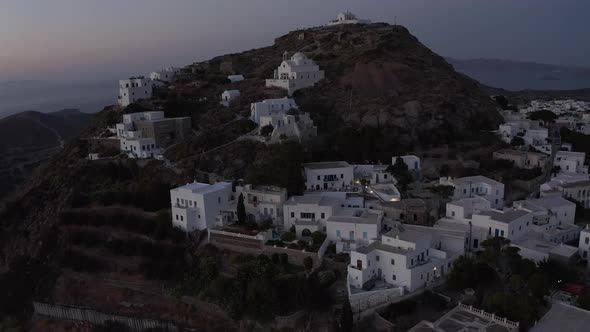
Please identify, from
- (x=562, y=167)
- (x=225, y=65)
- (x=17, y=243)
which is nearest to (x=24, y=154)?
(x=225, y=65)

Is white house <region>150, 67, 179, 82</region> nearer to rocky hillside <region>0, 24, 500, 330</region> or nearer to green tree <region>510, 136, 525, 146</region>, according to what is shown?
rocky hillside <region>0, 24, 500, 330</region>

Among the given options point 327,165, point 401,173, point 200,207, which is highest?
point 327,165

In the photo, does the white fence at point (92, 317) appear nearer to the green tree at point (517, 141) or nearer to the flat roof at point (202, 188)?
the flat roof at point (202, 188)

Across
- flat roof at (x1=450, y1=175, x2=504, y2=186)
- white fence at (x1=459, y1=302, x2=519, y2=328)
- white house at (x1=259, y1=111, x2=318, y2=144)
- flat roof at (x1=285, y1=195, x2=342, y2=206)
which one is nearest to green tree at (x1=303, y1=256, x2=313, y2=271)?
flat roof at (x1=285, y1=195, x2=342, y2=206)

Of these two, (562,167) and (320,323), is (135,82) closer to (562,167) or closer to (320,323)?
(320,323)

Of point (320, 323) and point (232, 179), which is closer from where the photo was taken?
point (320, 323)

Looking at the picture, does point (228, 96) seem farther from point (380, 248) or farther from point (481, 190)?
point (380, 248)

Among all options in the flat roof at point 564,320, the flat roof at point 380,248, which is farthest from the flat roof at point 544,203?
the flat roof at point 564,320

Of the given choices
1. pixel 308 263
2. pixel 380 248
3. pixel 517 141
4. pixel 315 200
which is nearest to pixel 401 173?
pixel 315 200
